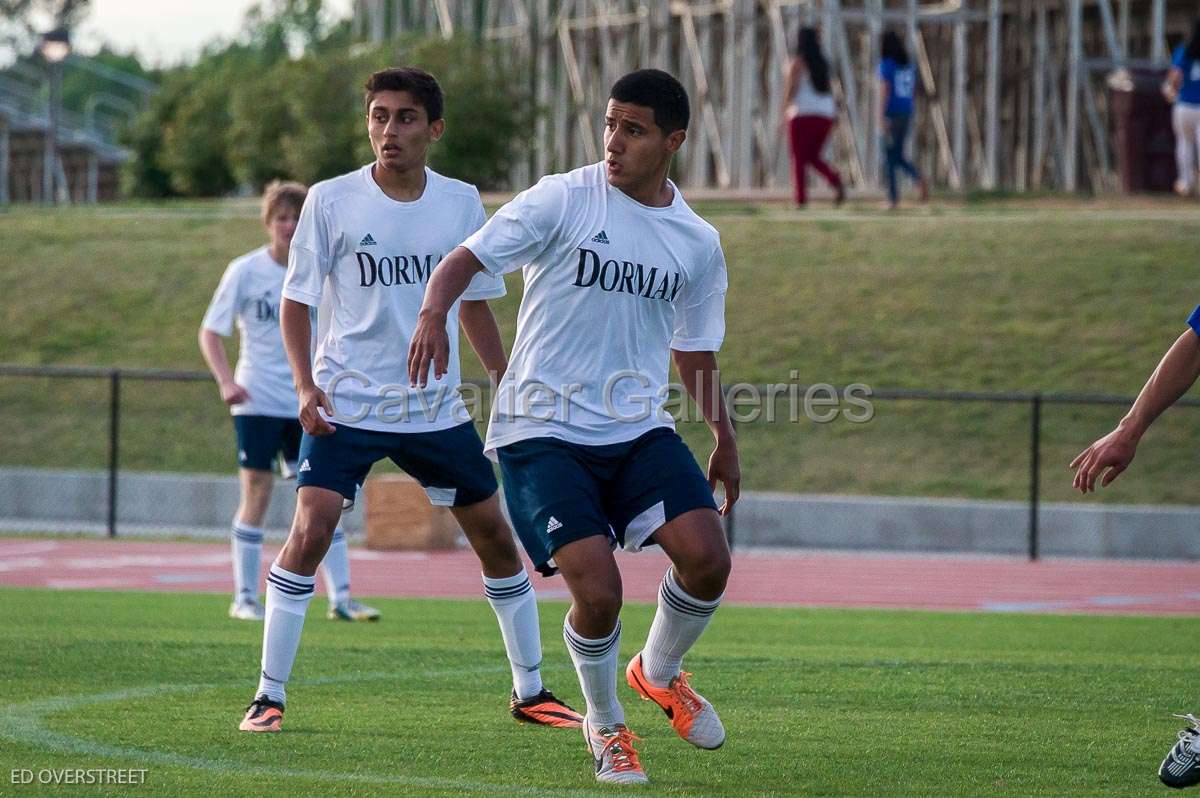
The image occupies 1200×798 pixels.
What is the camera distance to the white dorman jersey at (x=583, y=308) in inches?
232

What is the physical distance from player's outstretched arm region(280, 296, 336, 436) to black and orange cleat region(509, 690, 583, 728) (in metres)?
1.29

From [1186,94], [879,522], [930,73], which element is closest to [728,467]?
[879,522]

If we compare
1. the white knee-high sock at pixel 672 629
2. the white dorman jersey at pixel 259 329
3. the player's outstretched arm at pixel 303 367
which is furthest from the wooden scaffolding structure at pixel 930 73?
the white knee-high sock at pixel 672 629

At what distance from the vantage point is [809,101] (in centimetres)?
2178

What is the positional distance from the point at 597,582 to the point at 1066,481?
13.9m

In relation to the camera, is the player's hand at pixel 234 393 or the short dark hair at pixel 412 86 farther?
the player's hand at pixel 234 393

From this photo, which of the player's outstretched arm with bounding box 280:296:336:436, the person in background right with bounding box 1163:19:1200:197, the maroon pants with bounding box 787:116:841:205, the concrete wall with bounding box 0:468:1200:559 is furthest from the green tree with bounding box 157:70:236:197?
the player's outstretched arm with bounding box 280:296:336:436

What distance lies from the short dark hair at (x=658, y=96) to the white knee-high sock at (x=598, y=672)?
67.2 inches

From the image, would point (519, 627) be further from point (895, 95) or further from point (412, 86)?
point (895, 95)

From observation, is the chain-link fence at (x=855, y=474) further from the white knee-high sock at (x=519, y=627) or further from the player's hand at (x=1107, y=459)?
the player's hand at (x=1107, y=459)

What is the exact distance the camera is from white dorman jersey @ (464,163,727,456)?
5.89 metres

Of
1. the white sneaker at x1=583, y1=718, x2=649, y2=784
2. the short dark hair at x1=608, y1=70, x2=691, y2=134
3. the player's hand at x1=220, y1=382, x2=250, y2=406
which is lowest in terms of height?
the white sneaker at x1=583, y1=718, x2=649, y2=784

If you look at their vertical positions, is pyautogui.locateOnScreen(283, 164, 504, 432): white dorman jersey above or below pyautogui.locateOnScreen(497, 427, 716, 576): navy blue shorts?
above

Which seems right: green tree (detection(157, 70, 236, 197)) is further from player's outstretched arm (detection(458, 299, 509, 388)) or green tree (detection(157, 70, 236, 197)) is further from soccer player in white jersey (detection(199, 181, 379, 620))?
player's outstretched arm (detection(458, 299, 509, 388))
